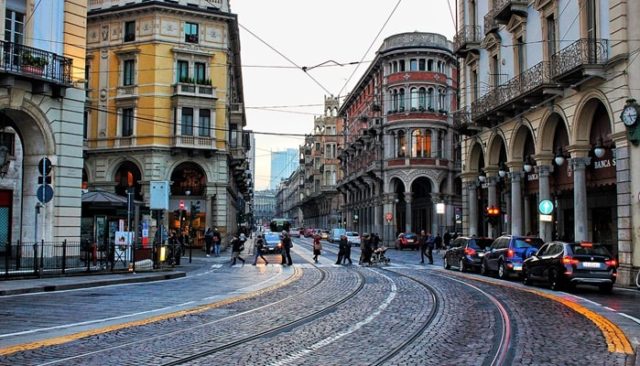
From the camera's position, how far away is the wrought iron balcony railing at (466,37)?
36469mm

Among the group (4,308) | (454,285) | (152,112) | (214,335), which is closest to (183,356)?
(214,335)

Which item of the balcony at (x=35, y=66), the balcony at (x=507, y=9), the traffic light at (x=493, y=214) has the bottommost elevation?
the traffic light at (x=493, y=214)

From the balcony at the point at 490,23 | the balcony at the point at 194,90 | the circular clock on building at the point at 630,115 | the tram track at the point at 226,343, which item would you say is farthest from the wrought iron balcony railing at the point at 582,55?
the balcony at the point at 194,90

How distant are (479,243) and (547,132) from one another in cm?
569

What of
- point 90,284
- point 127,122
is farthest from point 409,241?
point 90,284

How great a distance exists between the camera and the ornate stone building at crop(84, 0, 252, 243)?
4703 centimetres

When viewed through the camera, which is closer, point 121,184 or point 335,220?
point 121,184

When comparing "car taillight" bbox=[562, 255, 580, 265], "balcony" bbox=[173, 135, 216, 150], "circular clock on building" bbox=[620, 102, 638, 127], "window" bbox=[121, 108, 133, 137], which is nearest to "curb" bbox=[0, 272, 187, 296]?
"car taillight" bbox=[562, 255, 580, 265]

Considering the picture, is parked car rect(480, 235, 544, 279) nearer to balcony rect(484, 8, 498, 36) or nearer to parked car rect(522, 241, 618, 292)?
parked car rect(522, 241, 618, 292)

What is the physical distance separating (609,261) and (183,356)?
14792mm

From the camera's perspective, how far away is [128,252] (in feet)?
87.1

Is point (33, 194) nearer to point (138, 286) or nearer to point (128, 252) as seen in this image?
point (128, 252)

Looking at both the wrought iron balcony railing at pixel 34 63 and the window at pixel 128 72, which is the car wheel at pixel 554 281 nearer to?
the wrought iron balcony railing at pixel 34 63

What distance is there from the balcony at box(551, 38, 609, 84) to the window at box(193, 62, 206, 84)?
29509 mm
